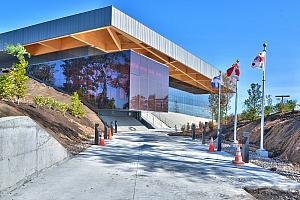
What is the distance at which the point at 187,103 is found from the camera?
2758 inches

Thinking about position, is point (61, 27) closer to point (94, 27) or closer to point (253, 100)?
point (94, 27)

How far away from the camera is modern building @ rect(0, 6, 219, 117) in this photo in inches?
1411

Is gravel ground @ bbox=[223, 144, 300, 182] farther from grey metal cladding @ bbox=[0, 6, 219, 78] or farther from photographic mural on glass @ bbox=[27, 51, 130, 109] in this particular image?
grey metal cladding @ bbox=[0, 6, 219, 78]

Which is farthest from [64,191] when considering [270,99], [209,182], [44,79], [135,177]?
[44,79]

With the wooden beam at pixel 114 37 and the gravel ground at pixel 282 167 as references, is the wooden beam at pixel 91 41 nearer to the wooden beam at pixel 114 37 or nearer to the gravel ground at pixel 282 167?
the wooden beam at pixel 114 37

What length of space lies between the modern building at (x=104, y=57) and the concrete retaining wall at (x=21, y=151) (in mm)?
28031

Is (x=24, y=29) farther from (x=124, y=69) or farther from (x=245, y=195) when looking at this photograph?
(x=245, y=195)

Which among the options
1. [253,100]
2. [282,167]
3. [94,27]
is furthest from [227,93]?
[282,167]

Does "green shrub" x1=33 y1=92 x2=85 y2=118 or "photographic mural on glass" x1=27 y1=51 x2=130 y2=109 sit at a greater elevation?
"photographic mural on glass" x1=27 y1=51 x2=130 y2=109

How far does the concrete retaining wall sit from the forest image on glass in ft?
91.3

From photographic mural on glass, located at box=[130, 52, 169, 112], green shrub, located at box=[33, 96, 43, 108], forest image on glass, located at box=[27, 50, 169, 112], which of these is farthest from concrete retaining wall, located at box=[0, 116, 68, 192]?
photographic mural on glass, located at box=[130, 52, 169, 112]

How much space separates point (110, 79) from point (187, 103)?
36527 mm

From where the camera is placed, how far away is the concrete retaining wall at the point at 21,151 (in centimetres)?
535

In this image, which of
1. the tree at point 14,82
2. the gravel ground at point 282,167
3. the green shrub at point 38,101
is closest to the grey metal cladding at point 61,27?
the green shrub at point 38,101
